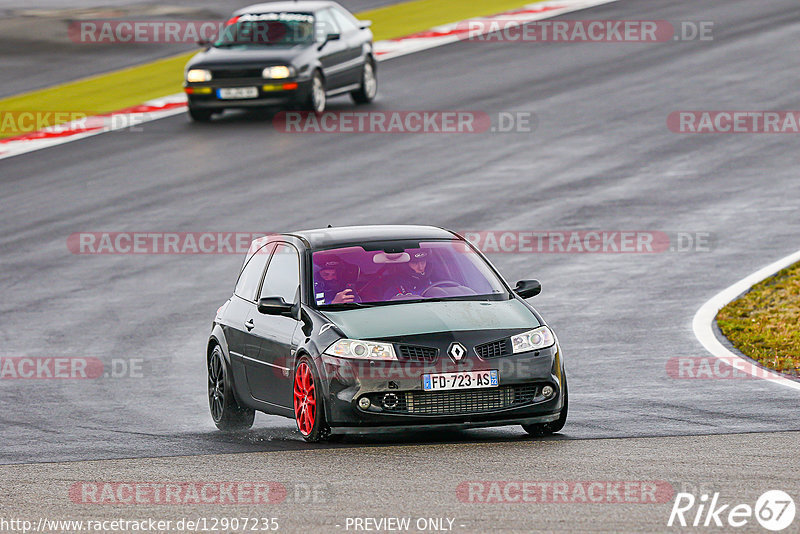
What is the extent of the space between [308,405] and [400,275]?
4.00 ft

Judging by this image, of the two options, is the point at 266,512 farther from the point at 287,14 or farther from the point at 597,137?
the point at 287,14

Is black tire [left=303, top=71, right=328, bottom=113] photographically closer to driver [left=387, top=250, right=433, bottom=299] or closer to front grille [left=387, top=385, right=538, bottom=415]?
driver [left=387, top=250, right=433, bottom=299]

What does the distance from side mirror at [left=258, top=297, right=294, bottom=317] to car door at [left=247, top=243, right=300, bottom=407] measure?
0.08 metres

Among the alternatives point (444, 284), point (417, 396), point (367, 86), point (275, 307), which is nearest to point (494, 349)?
point (417, 396)

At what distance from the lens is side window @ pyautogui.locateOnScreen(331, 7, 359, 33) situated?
28672 mm

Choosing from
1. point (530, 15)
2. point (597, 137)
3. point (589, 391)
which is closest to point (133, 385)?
point (589, 391)

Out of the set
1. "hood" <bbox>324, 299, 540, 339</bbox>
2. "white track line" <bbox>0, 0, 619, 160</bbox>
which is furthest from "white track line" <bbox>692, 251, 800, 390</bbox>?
"white track line" <bbox>0, 0, 619, 160</bbox>

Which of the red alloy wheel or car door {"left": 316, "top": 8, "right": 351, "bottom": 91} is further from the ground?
the red alloy wheel

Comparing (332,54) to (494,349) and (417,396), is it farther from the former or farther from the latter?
(417,396)

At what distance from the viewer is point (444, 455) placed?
1002 centimetres

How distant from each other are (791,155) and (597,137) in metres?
3.18

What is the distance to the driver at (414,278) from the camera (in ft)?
37.4

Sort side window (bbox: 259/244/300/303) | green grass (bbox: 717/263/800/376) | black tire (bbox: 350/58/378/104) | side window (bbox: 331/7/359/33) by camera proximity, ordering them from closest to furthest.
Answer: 1. side window (bbox: 259/244/300/303)
2. green grass (bbox: 717/263/800/376)
3. side window (bbox: 331/7/359/33)
4. black tire (bbox: 350/58/378/104)

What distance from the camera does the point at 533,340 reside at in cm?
1071
